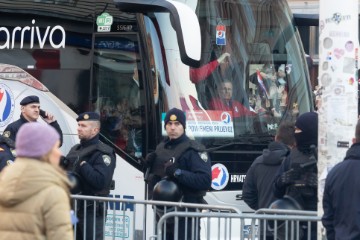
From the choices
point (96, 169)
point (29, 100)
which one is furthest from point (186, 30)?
point (29, 100)

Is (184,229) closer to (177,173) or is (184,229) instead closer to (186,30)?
(177,173)

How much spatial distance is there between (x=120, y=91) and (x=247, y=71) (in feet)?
4.56

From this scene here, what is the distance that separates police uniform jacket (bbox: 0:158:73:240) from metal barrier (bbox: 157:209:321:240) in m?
2.46

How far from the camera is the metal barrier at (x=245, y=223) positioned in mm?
7570

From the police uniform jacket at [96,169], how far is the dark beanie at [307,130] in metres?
1.88

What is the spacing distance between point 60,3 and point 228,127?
2206 mm

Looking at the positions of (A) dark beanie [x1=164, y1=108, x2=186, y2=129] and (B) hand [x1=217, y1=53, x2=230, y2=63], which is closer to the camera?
(A) dark beanie [x1=164, y1=108, x2=186, y2=129]

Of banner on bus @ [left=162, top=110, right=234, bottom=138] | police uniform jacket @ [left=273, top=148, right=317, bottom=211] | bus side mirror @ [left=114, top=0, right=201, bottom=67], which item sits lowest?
police uniform jacket @ [left=273, top=148, right=317, bottom=211]

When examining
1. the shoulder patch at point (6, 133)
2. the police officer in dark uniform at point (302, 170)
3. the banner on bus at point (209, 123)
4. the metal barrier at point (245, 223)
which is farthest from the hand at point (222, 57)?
the metal barrier at point (245, 223)

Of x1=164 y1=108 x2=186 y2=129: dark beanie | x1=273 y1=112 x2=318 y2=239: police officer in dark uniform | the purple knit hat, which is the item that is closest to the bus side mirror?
x1=164 y1=108 x2=186 y2=129: dark beanie

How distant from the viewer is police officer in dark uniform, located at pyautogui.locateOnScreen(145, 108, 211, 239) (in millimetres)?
9172

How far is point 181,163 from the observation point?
9.30m

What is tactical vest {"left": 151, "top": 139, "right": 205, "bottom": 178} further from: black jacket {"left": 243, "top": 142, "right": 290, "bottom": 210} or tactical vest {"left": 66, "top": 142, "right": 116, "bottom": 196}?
black jacket {"left": 243, "top": 142, "right": 290, "bottom": 210}

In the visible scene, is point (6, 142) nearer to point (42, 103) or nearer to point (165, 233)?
point (42, 103)
